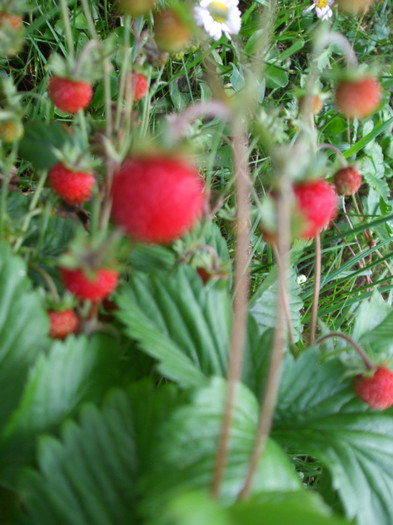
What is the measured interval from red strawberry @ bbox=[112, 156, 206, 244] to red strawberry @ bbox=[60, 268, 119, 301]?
6 cm

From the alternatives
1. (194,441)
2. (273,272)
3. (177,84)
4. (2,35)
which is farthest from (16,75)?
(194,441)

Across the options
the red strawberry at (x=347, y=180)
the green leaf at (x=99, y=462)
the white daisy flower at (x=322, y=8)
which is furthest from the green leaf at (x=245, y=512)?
the white daisy flower at (x=322, y=8)

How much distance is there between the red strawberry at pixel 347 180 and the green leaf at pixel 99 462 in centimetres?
32

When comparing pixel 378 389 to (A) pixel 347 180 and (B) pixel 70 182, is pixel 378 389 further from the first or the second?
(B) pixel 70 182

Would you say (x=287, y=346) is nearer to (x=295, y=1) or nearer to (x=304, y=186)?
(x=304, y=186)

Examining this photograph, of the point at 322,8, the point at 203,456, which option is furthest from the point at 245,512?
the point at 322,8

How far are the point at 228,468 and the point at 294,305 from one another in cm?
47

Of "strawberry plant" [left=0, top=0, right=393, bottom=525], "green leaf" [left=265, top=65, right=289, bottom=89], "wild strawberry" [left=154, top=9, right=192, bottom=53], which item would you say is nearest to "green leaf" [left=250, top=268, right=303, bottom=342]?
"strawberry plant" [left=0, top=0, right=393, bottom=525]

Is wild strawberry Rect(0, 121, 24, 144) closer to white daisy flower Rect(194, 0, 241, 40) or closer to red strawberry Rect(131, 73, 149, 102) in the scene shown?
red strawberry Rect(131, 73, 149, 102)

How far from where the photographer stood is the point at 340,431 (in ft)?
2.03

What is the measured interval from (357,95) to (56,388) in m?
0.45

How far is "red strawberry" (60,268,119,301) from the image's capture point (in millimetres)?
445

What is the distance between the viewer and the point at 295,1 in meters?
1.25

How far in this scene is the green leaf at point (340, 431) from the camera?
59 centimetres
